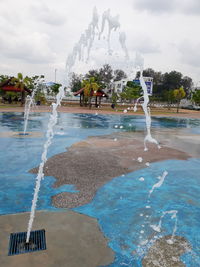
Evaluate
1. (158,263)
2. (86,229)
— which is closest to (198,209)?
(158,263)

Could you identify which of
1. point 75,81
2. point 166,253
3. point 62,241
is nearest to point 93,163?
point 62,241

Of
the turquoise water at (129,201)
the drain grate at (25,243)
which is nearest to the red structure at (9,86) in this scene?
the turquoise water at (129,201)

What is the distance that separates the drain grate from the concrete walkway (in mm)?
78

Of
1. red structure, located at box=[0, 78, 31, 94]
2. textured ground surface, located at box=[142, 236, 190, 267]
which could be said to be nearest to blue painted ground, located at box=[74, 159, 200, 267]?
textured ground surface, located at box=[142, 236, 190, 267]

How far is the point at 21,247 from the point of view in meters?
3.88

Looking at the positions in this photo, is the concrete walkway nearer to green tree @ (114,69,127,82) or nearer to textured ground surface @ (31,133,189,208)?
textured ground surface @ (31,133,189,208)

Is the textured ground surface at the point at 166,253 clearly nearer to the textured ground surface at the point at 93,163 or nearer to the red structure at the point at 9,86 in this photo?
the textured ground surface at the point at 93,163

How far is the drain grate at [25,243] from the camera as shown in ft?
12.5

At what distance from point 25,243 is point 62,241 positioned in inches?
24.1

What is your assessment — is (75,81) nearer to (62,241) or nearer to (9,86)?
(9,86)

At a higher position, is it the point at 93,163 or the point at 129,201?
the point at 93,163

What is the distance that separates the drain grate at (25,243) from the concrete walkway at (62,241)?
78 mm

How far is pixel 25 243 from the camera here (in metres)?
3.98

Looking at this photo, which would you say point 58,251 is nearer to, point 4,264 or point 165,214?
point 4,264
